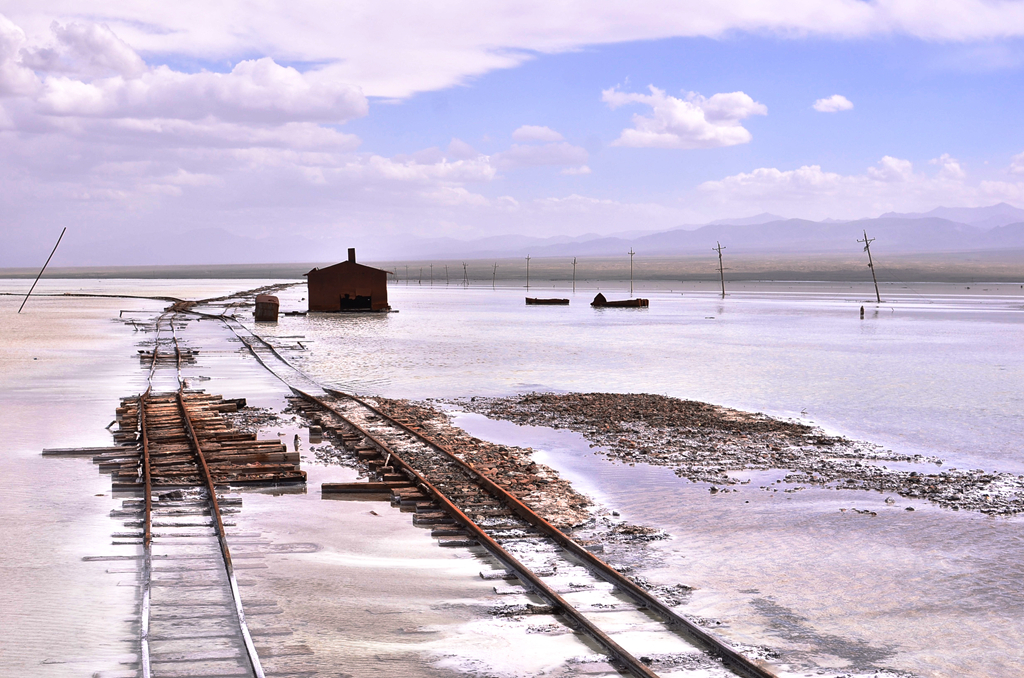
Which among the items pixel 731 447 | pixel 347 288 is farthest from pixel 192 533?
pixel 347 288

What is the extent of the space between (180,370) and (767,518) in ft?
73.4

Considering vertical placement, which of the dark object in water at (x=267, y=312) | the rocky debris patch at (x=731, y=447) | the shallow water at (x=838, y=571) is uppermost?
the dark object in water at (x=267, y=312)

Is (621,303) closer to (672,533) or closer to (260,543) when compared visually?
Answer: (672,533)

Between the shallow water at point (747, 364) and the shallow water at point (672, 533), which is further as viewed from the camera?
the shallow water at point (747, 364)

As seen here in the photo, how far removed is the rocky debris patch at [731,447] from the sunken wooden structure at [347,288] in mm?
45466

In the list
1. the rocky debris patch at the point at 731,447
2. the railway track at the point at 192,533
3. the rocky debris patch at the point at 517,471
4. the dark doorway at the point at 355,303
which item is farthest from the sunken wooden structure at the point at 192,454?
the dark doorway at the point at 355,303

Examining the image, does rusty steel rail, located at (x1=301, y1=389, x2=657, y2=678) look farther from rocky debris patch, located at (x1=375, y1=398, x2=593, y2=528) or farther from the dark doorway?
the dark doorway

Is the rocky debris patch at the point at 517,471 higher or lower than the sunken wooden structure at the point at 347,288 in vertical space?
lower

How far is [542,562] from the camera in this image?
396 inches

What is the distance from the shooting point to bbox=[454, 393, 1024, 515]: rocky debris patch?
14922 mm

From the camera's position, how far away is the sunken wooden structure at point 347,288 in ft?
225

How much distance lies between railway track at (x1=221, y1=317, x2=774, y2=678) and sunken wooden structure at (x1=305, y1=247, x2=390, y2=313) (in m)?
51.7

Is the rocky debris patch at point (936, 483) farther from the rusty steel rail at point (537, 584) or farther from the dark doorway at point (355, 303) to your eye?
the dark doorway at point (355, 303)

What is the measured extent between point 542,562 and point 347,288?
200 feet
